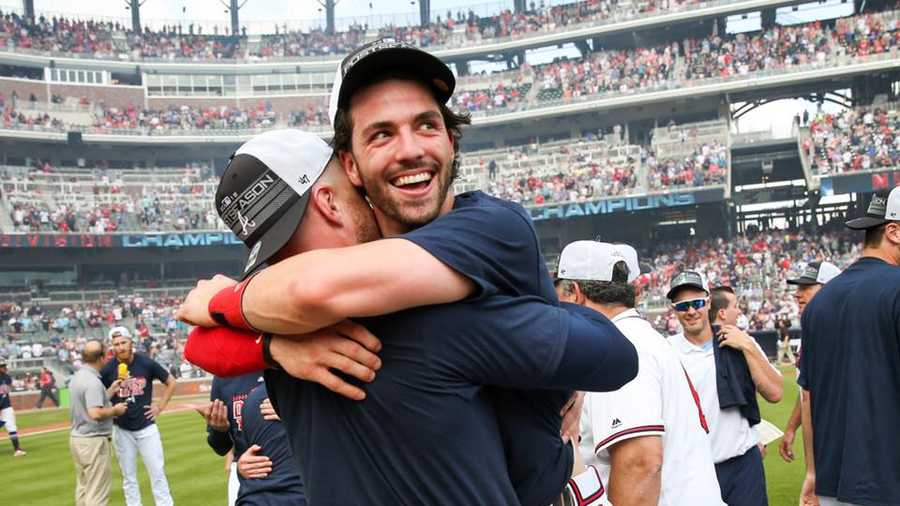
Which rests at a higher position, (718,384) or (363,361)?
(363,361)

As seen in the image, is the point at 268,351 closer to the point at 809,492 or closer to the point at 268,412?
the point at 268,412

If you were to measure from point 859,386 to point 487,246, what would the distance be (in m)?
3.50

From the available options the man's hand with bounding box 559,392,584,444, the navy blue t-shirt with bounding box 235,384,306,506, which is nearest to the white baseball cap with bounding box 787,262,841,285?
the navy blue t-shirt with bounding box 235,384,306,506

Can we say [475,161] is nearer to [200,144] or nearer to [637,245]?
[637,245]

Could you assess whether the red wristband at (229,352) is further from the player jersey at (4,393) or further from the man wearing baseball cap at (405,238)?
the player jersey at (4,393)

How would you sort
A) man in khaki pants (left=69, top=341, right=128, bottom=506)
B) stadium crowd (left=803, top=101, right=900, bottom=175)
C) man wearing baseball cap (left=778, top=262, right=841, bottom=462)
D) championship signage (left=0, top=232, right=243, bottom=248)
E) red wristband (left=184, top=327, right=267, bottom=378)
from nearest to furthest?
red wristband (left=184, top=327, right=267, bottom=378), man wearing baseball cap (left=778, top=262, right=841, bottom=462), man in khaki pants (left=69, top=341, right=128, bottom=506), stadium crowd (left=803, top=101, right=900, bottom=175), championship signage (left=0, top=232, right=243, bottom=248)

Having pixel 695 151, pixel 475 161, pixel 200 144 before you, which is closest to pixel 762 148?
pixel 695 151

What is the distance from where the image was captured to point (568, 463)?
7.32ft

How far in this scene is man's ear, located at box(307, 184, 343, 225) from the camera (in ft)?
6.87

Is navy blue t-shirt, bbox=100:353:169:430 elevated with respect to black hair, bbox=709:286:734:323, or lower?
lower

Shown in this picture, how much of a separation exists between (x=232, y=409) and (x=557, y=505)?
3823 mm

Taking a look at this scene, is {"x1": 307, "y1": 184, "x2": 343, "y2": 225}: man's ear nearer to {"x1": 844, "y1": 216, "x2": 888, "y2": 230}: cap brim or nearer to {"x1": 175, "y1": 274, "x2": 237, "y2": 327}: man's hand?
{"x1": 175, "y1": 274, "x2": 237, "y2": 327}: man's hand

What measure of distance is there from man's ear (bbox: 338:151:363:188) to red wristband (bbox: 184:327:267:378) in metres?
0.48

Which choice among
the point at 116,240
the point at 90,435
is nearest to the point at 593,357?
the point at 90,435
